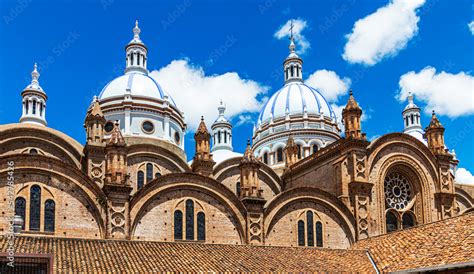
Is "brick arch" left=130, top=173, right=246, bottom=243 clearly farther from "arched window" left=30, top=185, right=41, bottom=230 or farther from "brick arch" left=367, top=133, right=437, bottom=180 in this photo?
"brick arch" left=367, top=133, right=437, bottom=180

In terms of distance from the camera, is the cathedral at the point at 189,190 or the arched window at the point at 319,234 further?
the arched window at the point at 319,234

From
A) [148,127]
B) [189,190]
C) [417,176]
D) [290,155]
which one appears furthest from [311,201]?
[148,127]

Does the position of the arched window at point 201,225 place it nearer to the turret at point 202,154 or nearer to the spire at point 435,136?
the turret at point 202,154

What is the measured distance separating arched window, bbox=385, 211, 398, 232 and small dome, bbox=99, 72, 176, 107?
21.4 meters

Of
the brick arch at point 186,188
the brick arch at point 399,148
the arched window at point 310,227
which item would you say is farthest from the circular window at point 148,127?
the brick arch at point 399,148

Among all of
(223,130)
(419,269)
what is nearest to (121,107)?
(223,130)

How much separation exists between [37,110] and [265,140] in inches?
1113

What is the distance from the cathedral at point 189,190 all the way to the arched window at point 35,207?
0.06 metres

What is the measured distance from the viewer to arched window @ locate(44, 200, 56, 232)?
35125 mm

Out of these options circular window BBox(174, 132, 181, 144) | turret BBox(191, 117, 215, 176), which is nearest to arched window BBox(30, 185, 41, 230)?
turret BBox(191, 117, 215, 176)

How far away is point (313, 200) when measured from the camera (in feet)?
143

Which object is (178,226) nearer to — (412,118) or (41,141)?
(41,141)

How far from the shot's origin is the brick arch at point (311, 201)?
41938 millimetres

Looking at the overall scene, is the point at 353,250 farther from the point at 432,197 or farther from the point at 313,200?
the point at 432,197
